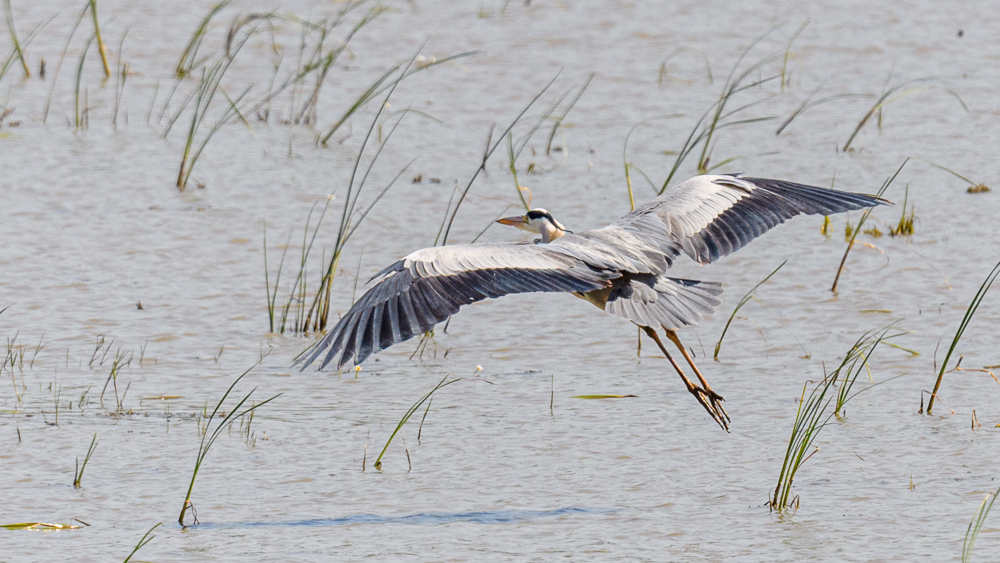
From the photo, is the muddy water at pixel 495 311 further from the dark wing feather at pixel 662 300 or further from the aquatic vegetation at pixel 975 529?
the dark wing feather at pixel 662 300

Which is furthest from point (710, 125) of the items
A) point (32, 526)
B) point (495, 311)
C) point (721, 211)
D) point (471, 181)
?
point (32, 526)

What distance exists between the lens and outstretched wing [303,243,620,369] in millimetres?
4391

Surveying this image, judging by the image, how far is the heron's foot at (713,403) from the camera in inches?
208

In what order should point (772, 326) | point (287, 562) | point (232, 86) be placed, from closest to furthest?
point (287, 562) < point (772, 326) < point (232, 86)

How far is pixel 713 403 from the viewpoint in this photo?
5.35 m

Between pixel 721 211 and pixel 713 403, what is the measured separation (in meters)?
0.95

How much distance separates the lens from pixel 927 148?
9.33m

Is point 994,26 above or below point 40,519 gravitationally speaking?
above

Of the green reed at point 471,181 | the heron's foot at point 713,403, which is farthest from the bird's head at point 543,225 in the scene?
the heron's foot at point 713,403

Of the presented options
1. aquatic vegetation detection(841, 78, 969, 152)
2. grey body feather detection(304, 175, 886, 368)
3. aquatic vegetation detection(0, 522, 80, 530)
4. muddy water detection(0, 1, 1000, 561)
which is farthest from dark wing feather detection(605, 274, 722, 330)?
aquatic vegetation detection(841, 78, 969, 152)

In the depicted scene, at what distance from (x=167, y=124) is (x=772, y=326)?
15.5 ft

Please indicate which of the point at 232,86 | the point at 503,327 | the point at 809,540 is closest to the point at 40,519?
the point at 809,540

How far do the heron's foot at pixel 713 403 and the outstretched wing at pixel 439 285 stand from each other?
577 mm

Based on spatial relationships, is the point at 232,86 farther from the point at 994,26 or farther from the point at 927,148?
the point at 994,26
